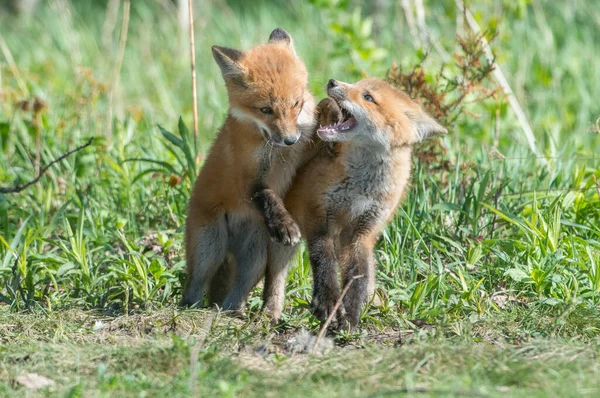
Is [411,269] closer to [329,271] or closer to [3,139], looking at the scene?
[329,271]

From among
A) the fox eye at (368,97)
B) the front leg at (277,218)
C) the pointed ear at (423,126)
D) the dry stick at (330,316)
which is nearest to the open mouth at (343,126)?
the fox eye at (368,97)

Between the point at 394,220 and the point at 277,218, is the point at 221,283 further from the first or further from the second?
the point at 394,220

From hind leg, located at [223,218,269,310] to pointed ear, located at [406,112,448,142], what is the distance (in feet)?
3.78

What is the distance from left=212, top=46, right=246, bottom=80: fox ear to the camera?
202 inches

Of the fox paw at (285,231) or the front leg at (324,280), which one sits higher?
the fox paw at (285,231)

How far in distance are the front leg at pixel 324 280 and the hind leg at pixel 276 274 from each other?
465 millimetres

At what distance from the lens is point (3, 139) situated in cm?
772

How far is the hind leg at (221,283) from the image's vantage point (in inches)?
224

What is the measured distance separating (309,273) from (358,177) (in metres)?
1.02

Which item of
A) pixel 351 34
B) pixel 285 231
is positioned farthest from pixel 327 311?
pixel 351 34

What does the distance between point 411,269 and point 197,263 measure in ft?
4.53

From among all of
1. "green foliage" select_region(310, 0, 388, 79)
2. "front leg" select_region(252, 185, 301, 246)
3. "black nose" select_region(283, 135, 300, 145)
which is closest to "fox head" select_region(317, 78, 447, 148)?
"black nose" select_region(283, 135, 300, 145)

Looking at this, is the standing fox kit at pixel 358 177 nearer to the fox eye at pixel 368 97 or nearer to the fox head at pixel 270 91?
the fox eye at pixel 368 97

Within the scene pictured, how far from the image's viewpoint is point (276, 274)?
17.3ft
